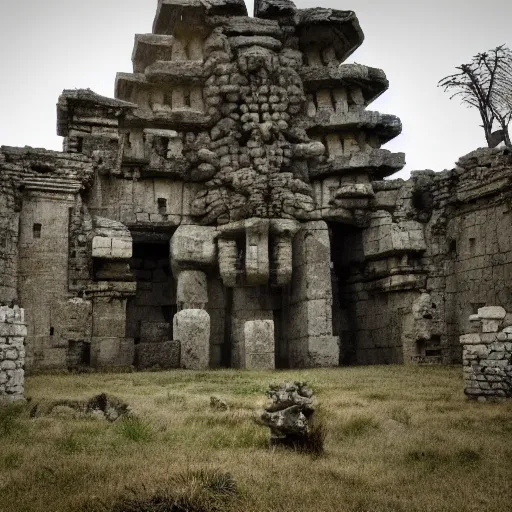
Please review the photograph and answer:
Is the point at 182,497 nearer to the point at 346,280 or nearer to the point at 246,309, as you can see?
the point at 246,309

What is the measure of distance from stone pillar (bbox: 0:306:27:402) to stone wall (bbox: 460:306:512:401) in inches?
264

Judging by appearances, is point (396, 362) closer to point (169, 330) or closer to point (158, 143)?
point (169, 330)

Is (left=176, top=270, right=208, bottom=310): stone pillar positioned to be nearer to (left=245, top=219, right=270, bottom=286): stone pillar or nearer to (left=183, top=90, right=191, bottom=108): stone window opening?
(left=245, top=219, right=270, bottom=286): stone pillar

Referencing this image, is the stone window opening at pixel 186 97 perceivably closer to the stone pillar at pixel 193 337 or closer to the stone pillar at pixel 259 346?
the stone pillar at pixel 193 337

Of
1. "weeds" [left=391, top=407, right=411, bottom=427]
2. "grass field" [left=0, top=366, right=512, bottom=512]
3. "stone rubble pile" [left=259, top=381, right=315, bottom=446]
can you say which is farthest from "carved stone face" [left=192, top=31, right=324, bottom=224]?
"stone rubble pile" [left=259, top=381, right=315, bottom=446]

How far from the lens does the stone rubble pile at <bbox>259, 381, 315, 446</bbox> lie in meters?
6.89

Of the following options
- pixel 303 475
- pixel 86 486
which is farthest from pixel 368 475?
pixel 86 486

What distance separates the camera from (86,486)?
5.49 m

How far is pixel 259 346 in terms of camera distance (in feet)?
53.7

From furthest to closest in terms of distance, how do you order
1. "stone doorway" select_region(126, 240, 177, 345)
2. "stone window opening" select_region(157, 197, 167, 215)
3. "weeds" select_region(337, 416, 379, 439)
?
"stone doorway" select_region(126, 240, 177, 345), "stone window opening" select_region(157, 197, 167, 215), "weeds" select_region(337, 416, 379, 439)

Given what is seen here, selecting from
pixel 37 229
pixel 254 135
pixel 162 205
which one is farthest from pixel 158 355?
pixel 254 135

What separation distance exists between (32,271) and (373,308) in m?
9.51

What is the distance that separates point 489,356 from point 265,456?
4926 millimetres

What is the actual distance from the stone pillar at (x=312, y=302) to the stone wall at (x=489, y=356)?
726cm
